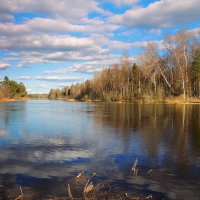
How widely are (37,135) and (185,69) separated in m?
54.3

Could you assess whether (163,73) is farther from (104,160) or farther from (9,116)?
(104,160)

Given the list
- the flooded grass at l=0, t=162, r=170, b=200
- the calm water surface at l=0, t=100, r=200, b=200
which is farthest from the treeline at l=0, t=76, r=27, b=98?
the flooded grass at l=0, t=162, r=170, b=200

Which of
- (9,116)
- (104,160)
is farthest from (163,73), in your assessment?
(104,160)

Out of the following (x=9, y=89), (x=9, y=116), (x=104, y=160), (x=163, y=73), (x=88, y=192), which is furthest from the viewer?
(x=9, y=89)

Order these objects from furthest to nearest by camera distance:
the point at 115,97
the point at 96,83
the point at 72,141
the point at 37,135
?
the point at 96,83, the point at 115,97, the point at 37,135, the point at 72,141

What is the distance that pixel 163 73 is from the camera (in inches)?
→ 3108

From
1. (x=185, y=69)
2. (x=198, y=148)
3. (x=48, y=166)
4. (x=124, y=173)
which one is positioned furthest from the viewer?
(x=185, y=69)

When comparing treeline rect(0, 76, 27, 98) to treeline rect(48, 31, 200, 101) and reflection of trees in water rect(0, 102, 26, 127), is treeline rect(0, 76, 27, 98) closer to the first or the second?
treeline rect(48, 31, 200, 101)

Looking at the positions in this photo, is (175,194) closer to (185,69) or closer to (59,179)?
(59,179)

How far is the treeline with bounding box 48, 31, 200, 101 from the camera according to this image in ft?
219

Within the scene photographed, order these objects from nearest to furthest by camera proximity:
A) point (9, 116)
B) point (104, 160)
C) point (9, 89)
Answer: point (104, 160) < point (9, 116) < point (9, 89)

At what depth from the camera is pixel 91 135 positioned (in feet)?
62.6

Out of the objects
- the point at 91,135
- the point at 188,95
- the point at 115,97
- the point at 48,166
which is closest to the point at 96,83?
the point at 115,97

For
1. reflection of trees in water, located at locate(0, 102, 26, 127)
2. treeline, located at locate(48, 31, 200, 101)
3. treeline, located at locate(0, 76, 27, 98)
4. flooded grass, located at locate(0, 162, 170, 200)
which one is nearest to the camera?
flooded grass, located at locate(0, 162, 170, 200)
